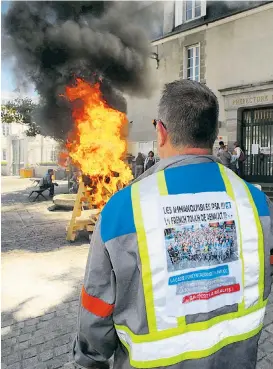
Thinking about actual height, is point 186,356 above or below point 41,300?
above

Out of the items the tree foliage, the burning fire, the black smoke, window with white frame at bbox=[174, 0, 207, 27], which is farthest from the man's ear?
window with white frame at bbox=[174, 0, 207, 27]

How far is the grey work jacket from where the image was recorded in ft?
3.99

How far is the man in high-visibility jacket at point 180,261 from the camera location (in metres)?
1.22

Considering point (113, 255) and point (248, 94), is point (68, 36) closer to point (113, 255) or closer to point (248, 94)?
point (248, 94)

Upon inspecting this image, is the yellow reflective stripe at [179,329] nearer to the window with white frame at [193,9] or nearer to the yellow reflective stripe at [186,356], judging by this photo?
the yellow reflective stripe at [186,356]

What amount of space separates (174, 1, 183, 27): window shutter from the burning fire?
953 cm

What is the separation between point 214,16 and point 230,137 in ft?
17.3

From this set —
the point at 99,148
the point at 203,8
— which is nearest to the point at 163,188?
the point at 99,148

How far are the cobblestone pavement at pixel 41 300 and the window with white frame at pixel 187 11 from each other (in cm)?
1266

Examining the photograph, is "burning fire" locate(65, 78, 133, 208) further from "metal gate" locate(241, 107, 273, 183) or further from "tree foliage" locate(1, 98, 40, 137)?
"tree foliage" locate(1, 98, 40, 137)

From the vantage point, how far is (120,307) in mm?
1271

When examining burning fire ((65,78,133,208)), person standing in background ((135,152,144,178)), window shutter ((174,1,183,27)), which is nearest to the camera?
burning fire ((65,78,133,208))

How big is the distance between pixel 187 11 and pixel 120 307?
55.4 feet

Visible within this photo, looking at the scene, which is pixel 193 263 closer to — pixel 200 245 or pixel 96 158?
pixel 200 245
